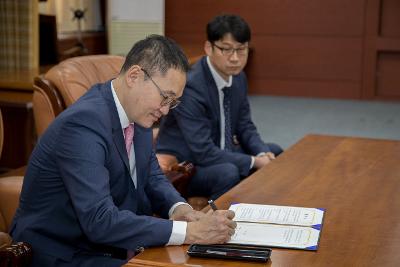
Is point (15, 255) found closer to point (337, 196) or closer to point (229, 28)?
point (337, 196)

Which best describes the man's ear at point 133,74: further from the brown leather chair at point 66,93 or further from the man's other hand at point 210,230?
the brown leather chair at point 66,93

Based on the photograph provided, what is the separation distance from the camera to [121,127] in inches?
88.7

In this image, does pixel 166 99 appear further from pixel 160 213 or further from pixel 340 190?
pixel 340 190

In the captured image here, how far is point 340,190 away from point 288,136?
14.2 ft

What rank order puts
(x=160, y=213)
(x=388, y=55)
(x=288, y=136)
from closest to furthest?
(x=160, y=213) → (x=288, y=136) → (x=388, y=55)

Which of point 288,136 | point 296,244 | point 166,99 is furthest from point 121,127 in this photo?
point 288,136

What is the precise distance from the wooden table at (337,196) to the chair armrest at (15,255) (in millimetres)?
418

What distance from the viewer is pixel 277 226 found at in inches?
86.0

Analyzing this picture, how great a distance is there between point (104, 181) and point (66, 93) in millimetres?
1287

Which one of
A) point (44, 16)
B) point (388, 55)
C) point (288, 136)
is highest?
point (44, 16)

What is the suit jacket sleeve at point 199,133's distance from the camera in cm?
374

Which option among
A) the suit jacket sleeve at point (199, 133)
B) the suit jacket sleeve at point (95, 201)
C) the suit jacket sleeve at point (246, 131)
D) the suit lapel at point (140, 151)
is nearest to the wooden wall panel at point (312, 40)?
the suit jacket sleeve at point (246, 131)

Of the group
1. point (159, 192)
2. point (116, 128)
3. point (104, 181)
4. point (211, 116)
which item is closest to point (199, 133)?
point (211, 116)

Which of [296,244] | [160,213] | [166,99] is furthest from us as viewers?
[160,213]
